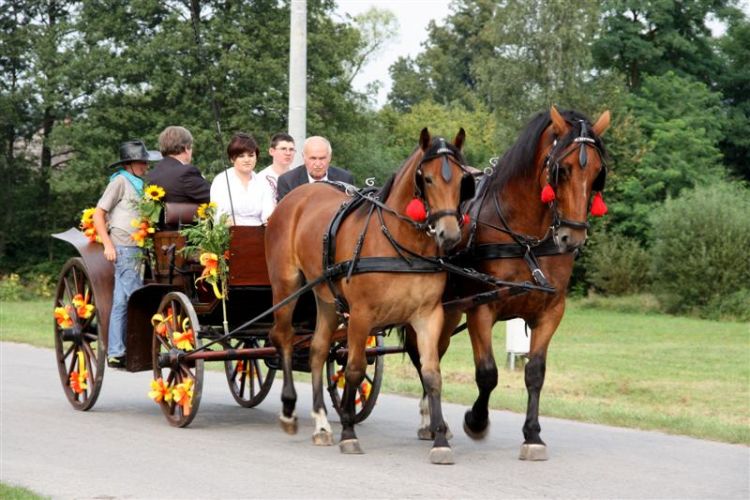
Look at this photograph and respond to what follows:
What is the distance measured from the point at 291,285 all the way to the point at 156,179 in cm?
170

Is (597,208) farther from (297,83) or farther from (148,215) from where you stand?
(297,83)

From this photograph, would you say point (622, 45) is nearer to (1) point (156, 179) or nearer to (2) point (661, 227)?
(2) point (661, 227)

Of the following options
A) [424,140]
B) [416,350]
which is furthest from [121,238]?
[424,140]

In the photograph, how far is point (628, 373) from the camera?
1888 centimetres

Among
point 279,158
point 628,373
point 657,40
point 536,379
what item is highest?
point 657,40

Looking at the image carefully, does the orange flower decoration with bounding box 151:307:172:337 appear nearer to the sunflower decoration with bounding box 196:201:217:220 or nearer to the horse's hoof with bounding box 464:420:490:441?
the sunflower decoration with bounding box 196:201:217:220

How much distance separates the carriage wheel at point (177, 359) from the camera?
401 inches

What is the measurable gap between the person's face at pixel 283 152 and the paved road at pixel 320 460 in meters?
2.15

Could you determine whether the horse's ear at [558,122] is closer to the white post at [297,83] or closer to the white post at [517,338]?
the white post at [297,83]

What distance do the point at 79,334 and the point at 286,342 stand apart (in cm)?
242

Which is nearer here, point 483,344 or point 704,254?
point 483,344

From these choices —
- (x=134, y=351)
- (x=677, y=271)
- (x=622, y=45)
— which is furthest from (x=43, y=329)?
(x=622, y=45)

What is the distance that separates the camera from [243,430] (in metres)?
10.3

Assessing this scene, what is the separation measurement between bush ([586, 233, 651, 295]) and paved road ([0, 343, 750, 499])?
27.8 meters
